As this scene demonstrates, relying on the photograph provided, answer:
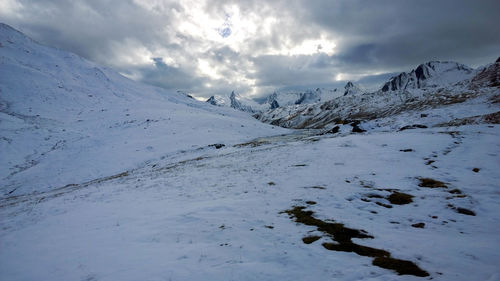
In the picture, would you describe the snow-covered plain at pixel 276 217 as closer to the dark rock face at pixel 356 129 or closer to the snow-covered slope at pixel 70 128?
the snow-covered slope at pixel 70 128

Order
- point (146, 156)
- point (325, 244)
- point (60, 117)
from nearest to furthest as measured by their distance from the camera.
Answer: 1. point (325, 244)
2. point (146, 156)
3. point (60, 117)

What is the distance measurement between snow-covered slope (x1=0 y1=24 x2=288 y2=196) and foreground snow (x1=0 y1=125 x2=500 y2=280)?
18404 mm

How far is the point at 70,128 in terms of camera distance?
4803cm

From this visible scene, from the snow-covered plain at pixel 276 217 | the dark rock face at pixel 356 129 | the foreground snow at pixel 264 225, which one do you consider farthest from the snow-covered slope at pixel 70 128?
the dark rock face at pixel 356 129

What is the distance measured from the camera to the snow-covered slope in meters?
31.8

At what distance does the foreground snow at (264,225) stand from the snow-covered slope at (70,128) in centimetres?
1840

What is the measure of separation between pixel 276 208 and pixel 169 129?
140ft

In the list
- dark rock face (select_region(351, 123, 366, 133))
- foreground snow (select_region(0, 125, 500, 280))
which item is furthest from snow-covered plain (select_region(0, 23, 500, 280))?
dark rock face (select_region(351, 123, 366, 133))

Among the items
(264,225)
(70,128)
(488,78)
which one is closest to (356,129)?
(264,225)

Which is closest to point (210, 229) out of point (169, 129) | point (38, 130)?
point (169, 129)

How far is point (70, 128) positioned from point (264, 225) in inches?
2168

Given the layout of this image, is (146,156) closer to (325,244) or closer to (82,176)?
(82,176)

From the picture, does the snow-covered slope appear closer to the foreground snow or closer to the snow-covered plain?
the snow-covered plain

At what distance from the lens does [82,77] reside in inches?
3558
